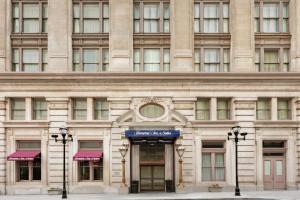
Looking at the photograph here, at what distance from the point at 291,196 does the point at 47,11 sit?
2276 cm

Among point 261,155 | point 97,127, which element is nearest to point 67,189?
point 97,127

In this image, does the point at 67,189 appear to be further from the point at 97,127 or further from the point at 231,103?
the point at 231,103

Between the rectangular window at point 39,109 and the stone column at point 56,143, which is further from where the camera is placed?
the rectangular window at point 39,109

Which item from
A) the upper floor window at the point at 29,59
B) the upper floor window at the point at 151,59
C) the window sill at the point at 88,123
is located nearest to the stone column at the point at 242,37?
the upper floor window at the point at 151,59

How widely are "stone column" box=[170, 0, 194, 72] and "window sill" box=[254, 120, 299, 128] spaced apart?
6.63 m

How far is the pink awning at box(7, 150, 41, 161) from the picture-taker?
3862cm

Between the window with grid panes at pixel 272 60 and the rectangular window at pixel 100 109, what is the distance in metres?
12.2

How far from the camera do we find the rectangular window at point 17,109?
132ft

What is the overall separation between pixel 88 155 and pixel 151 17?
11.8 meters

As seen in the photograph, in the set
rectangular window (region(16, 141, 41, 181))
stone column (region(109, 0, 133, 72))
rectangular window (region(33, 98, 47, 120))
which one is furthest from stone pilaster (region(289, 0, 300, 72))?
rectangular window (region(16, 141, 41, 181))

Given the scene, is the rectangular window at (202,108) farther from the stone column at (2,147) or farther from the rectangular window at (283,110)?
the stone column at (2,147)

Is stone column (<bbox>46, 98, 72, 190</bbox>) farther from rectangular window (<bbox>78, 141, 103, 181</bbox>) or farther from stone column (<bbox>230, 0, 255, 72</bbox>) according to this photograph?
stone column (<bbox>230, 0, 255, 72</bbox>)

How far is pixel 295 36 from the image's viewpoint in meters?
40.1

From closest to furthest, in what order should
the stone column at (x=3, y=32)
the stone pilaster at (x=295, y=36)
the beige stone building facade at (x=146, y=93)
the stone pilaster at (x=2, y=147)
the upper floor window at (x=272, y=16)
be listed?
1. the stone pilaster at (x=2, y=147)
2. the beige stone building facade at (x=146, y=93)
3. the stone column at (x=3, y=32)
4. the stone pilaster at (x=295, y=36)
5. the upper floor window at (x=272, y=16)
